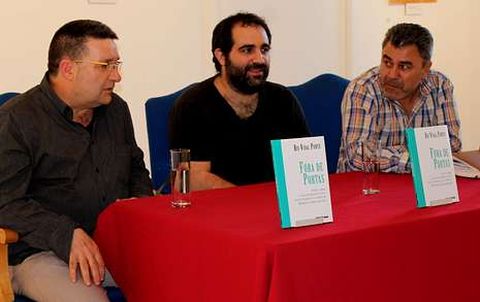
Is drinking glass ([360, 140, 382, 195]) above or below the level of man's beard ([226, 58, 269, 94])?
below

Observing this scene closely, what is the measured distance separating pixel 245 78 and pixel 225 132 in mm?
227

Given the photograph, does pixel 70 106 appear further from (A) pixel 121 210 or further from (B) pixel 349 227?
(B) pixel 349 227

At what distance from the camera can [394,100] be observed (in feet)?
10.0

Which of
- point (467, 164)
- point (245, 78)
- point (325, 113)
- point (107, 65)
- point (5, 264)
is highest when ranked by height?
point (107, 65)

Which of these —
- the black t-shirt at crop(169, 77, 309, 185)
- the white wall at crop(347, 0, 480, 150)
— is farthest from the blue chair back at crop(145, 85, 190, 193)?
the white wall at crop(347, 0, 480, 150)

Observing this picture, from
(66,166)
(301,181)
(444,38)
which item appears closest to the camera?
(301,181)

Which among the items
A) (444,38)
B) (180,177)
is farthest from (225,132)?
(444,38)

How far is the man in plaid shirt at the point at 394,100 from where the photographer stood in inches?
117

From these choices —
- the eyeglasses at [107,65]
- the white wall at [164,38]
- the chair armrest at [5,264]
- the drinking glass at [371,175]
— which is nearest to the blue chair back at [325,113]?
the white wall at [164,38]

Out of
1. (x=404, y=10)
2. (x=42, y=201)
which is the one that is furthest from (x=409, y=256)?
(x=404, y=10)

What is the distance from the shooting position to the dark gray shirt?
88.3 inches

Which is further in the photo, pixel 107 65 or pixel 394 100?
pixel 394 100

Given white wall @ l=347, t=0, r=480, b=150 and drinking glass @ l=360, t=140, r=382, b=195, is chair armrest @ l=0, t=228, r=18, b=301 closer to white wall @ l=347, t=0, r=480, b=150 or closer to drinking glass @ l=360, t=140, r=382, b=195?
drinking glass @ l=360, t=140, r=382, b=195

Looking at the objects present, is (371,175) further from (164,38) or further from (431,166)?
(164,38)
